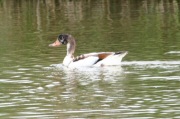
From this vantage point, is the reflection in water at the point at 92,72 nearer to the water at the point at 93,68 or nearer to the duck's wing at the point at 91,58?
the water at the point at 93,68

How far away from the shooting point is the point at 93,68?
20016 millimetres

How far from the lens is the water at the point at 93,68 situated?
46.2ft

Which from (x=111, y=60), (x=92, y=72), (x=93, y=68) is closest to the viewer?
(x=92, y=72)

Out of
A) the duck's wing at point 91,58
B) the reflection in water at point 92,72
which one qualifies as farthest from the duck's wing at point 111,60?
the reflection in water at point 92,72

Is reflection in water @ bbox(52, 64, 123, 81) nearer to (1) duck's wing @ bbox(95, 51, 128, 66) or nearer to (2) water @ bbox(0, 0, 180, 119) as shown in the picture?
(2) water @ bbox(0, 0, 180, 119)

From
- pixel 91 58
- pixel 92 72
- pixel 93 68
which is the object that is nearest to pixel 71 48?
pixel 91 58

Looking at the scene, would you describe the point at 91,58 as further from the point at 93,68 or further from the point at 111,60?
the point at 111,60

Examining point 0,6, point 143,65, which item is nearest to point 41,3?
point 0,6

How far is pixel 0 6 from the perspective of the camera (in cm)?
4266

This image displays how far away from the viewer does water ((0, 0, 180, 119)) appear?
14094 mm

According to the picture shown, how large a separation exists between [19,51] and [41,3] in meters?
20.6

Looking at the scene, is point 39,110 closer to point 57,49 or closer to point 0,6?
point 57,49

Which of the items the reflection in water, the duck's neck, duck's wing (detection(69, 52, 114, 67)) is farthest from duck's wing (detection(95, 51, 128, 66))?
the duck's neck

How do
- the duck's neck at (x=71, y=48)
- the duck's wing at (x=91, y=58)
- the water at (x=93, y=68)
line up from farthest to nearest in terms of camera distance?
1. the duck's neck at (x=71, y=48)
2. the duck's wing at (x=91, y=58)
3. the water at (x=93, y=68)
